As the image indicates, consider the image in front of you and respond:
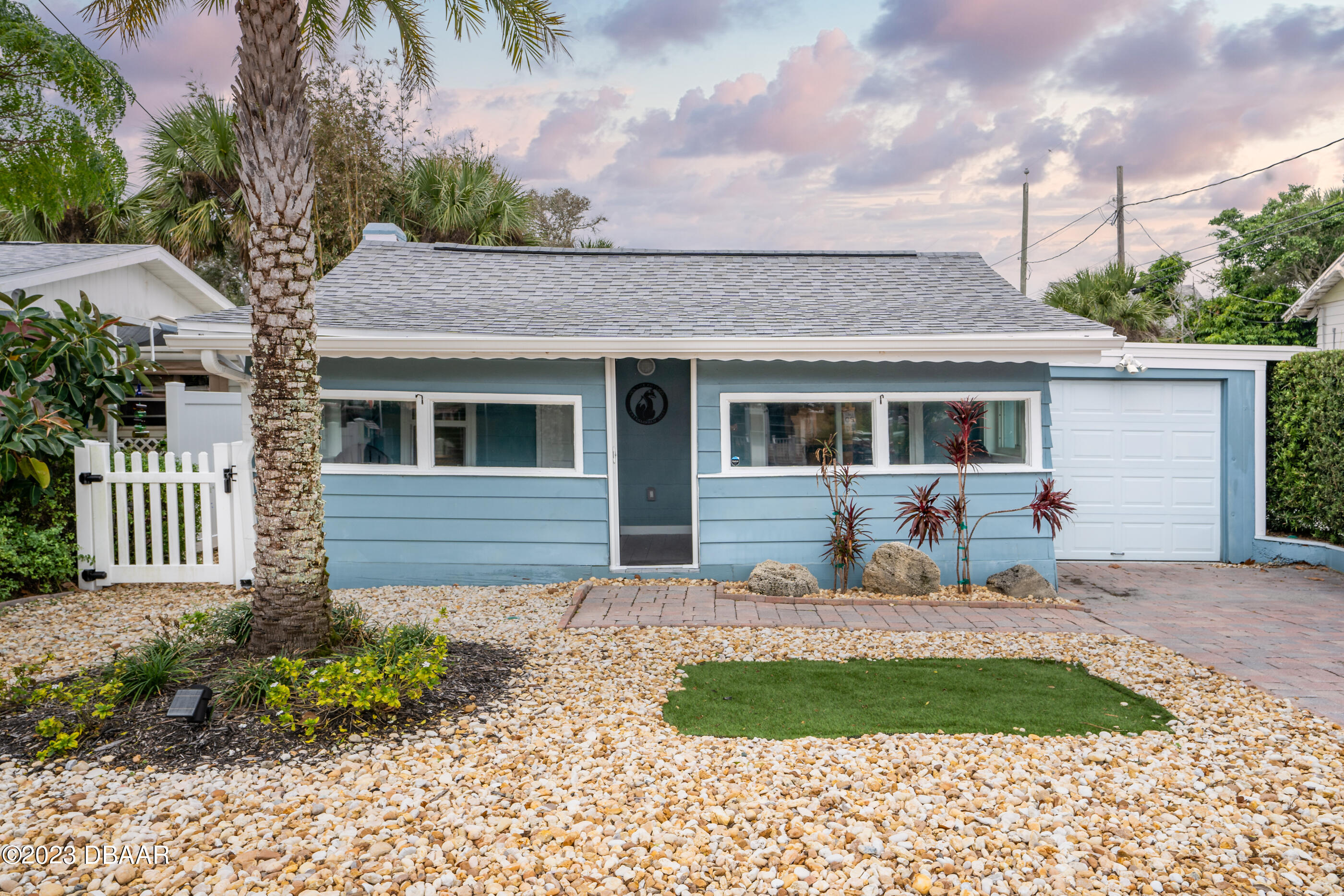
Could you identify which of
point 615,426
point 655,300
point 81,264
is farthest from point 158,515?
point 655,300

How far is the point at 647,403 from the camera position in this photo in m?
9.71

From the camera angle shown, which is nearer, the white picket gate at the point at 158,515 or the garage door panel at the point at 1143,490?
the white picket gate at the point at 158,515

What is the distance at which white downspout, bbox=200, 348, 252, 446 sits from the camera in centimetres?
664

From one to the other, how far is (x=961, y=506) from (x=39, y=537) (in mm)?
7955

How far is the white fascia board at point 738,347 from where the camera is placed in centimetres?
672

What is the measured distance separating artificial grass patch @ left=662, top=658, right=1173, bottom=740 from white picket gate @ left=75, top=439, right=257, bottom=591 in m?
4.52

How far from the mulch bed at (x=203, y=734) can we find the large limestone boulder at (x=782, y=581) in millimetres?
3317

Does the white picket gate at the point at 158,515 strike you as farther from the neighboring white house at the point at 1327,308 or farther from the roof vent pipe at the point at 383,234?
the neighboring white house at the point at 1327,308

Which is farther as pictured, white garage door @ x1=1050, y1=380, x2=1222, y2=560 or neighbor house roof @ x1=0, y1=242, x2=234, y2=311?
white garage door @ x1=1050, y1=380, x2=1222, y2=560

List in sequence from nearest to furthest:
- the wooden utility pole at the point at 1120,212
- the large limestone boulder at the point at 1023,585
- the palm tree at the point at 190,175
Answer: the large limestone boulder at the point at 1023,585 < the palm tree at the point at 190,175 < the wooden utility pole at the point at 1120,212

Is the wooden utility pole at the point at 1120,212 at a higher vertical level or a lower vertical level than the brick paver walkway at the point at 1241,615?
higher

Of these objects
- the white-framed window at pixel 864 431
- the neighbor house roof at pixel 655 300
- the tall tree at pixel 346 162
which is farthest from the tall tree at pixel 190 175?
the white-framed window at pixel 864 431

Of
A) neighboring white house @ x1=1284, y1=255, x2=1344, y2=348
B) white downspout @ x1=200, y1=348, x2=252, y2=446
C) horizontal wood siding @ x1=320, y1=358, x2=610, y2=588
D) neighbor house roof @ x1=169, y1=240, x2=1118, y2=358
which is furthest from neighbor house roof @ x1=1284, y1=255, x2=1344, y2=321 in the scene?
white downspout @ x1=200, y1=348, x2=252, y2=446

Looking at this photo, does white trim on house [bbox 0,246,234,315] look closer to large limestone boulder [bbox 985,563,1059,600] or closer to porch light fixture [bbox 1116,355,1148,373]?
large limestone boulder [bbox 985,563,1059,600]
